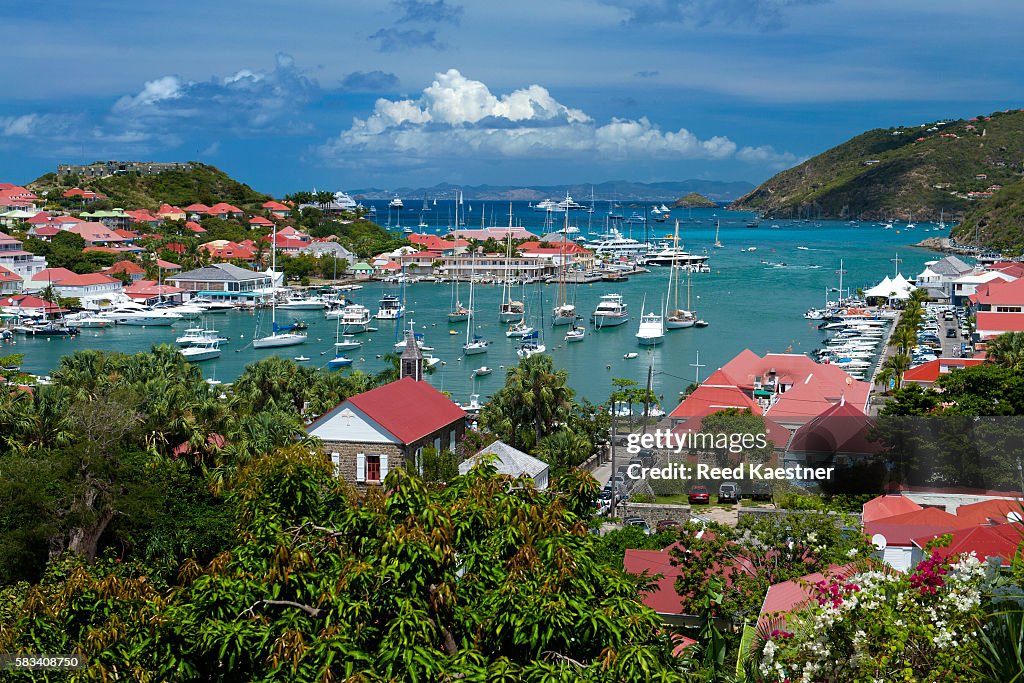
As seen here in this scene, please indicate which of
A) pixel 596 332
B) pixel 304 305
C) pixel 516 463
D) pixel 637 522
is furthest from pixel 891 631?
pixel 304 305

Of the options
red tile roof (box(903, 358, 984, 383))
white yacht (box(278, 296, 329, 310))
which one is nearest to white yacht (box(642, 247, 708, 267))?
white yacht (box(278, 296, 329, 310))

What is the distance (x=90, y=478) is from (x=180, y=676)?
9054mm

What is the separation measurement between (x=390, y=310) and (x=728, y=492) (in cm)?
4609

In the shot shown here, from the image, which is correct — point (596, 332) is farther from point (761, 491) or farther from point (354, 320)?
point (761, 491)

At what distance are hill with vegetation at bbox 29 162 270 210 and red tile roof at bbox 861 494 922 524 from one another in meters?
101

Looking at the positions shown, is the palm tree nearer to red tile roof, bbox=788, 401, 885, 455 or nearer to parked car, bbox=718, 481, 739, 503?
red tile roof, bbox=788, 401, 885, 455

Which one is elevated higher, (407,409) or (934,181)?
(934,181)

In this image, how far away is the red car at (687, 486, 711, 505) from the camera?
21.6 metres

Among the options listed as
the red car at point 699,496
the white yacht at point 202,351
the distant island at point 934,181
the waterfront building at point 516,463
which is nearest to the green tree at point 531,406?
the waterfront building at point 516,463

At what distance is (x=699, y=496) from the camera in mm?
21719

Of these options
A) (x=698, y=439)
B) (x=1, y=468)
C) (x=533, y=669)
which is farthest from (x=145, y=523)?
(x=698, y=439)

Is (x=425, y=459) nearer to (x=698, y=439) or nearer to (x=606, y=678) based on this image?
(x=698, y=439)

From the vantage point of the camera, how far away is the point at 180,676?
723 centimetres

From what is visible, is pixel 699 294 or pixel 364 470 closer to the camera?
pixel 364 470
